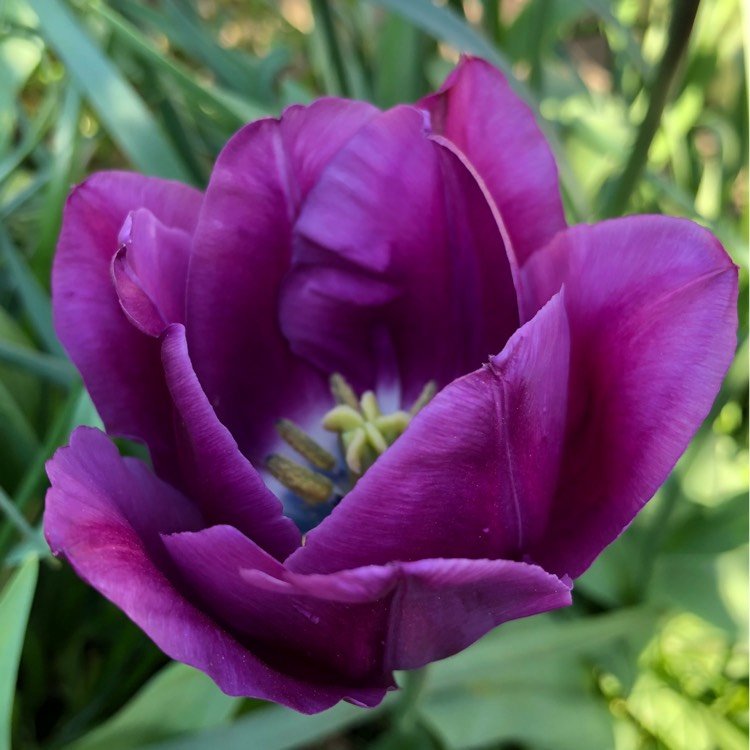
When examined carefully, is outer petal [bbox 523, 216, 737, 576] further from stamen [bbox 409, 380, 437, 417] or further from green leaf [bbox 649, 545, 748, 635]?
green leaf [bbox 649, 545, 748, 635]

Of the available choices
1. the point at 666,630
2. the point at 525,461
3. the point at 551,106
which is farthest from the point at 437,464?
the point at 551,106

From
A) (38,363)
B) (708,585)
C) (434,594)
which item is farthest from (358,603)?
(708,585)

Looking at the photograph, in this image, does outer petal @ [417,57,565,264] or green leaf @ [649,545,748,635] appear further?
green leaf @ [649,545,748,635]

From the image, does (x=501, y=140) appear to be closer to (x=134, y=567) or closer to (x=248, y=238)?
(x=248, y=238)

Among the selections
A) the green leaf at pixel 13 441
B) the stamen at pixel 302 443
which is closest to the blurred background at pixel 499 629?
the green leaf at pixel 13 441

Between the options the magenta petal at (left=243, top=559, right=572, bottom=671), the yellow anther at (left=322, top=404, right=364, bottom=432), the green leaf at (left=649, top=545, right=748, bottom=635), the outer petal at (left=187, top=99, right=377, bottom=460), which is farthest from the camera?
the green leaf at (left=649, top=545, right=748, bottom=635)

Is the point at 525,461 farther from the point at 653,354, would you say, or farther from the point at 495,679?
the point at 495,679

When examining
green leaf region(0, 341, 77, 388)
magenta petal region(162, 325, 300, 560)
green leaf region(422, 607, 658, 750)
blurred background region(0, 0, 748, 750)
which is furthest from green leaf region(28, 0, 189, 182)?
green leaf region(422, 607, 658, 750)

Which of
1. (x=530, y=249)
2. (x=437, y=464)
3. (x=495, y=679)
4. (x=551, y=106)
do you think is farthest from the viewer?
(x=551, y=106)
